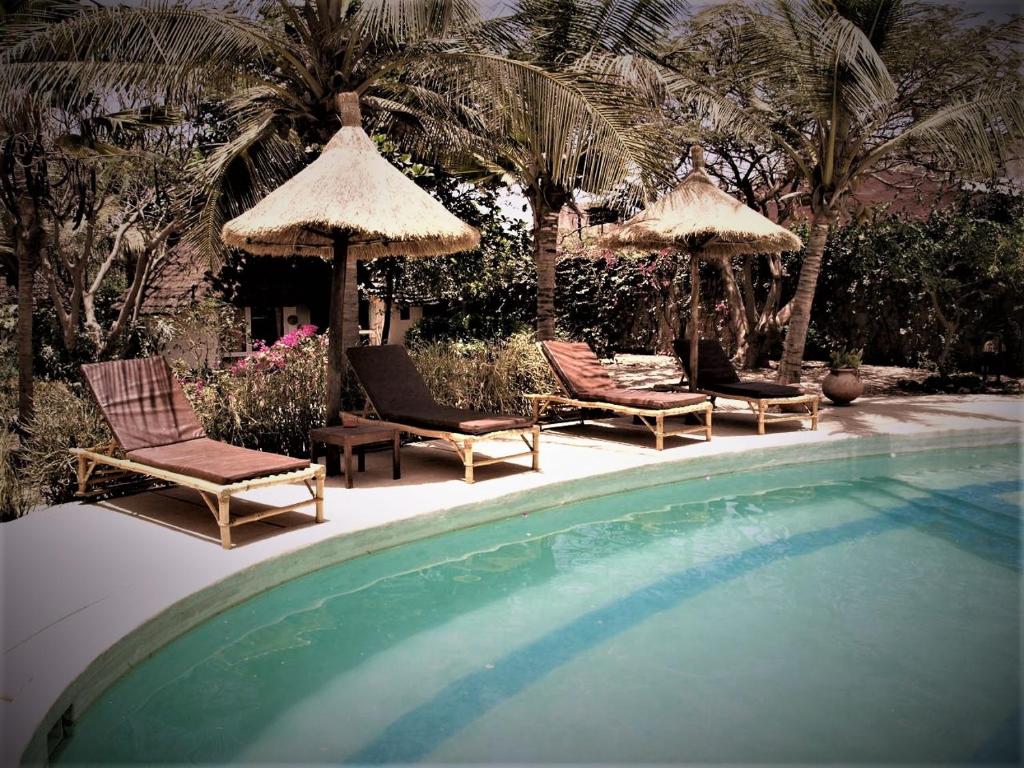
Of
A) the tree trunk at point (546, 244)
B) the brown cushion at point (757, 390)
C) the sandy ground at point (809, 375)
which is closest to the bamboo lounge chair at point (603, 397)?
the brown cushion at point (757, 390)

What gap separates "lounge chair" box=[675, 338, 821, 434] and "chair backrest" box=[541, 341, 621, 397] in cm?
115

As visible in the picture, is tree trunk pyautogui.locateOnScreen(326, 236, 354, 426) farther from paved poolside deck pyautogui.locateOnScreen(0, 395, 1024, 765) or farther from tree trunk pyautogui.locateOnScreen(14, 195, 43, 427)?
tree trunk pyautogui.locateOnScreen(14, 195, 43, 427)

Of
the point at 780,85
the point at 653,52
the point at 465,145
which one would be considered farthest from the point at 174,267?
the point at 780,85

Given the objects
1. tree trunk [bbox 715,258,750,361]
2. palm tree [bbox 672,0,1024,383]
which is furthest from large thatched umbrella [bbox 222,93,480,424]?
tree trunk [bbox 715,258,750,361]

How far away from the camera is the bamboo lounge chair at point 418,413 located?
21.2ft

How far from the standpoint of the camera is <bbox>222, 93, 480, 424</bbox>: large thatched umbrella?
6.38 metres

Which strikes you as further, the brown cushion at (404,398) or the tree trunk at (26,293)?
the tree trunk at (26,293)

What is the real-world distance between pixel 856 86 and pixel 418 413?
254 inches

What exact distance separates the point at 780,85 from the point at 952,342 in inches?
209

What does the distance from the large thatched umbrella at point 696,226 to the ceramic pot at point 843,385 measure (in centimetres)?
199

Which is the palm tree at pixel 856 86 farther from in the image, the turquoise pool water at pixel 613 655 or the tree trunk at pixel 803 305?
the turquoise pool water at pixel 613 655

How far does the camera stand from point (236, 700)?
3572 millimetres

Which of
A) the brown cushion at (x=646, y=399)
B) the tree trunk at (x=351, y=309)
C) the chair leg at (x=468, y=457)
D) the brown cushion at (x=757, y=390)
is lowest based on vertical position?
the chair leg at (x=468, y=457)

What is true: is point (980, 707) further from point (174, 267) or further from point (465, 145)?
point (174, 267)
